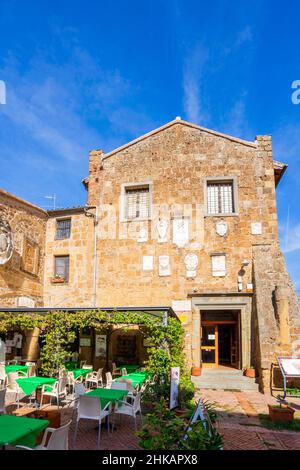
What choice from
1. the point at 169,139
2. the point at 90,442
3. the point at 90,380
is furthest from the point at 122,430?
the point at 169,139

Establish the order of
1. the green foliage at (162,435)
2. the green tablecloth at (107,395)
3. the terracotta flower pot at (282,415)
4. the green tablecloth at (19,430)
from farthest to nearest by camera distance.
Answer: the terracotta flower pot at (282,415) → the green tablecloth at (107,395) → the green tablecloth at (19,430) → the green foliage at (162,435)

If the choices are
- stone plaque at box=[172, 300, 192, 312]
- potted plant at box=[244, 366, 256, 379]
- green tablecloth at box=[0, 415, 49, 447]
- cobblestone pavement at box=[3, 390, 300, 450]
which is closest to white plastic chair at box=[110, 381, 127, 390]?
cobblestone pavement at box=[3, 390, 300, 450]

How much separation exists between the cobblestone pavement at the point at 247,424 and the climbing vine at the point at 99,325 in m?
1.73

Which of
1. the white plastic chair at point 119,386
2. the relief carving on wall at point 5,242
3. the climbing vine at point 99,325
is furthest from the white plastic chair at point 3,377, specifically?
the white plastic chair at point 119,386

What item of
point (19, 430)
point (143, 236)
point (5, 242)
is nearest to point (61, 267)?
point (5, 242)

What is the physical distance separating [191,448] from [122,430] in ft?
12.2

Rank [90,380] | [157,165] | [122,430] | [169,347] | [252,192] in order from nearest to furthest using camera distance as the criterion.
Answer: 1. [122,430]
2. [169,347]
3. [90,380]
4. [252,192]
5. [157,165]

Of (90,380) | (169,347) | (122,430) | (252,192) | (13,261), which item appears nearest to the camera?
(122,430)

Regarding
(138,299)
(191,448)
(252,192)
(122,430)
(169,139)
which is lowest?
(122,430)

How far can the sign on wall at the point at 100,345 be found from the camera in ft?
45.7

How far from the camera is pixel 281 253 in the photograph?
13.5m

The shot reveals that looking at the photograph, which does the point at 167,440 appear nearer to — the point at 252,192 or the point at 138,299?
the point at 138,299

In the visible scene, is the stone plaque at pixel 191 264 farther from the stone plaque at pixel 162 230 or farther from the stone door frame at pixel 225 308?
the stone plaque at pixel 162 230

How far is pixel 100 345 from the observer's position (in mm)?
13992
